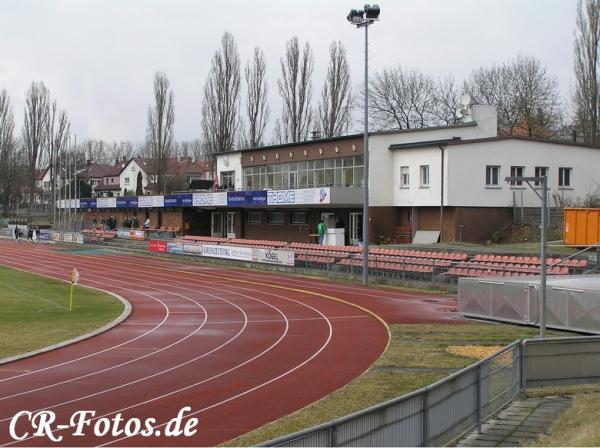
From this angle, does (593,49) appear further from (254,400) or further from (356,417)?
(356,417)

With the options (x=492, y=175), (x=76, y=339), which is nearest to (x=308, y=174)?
(x=492, y=175)

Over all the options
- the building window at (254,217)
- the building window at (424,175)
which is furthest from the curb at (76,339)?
the building window at (254,217)

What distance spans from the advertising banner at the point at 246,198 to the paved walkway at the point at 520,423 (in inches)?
1556

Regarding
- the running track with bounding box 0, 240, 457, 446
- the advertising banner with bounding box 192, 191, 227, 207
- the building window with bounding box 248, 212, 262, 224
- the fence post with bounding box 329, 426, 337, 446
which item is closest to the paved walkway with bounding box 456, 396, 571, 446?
the running track with bounding box 0, 240, 457, 446

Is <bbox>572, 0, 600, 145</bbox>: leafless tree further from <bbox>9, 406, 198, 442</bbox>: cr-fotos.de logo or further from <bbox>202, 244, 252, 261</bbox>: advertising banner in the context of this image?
<bbox>9, 406, 198, 442</bbox>: cr-fotos.de logo

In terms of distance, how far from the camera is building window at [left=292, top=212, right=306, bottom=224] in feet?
165

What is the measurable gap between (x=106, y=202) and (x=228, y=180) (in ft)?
66.1

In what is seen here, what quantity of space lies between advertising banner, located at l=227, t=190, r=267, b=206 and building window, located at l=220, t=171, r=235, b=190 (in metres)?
7.12

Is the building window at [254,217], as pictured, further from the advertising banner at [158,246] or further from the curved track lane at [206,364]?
the curved track lane at [206,364]

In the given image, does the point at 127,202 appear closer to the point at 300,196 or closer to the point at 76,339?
the point at 300,196

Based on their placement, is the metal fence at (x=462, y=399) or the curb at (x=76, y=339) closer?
the metal fence at (x=462, y=399)

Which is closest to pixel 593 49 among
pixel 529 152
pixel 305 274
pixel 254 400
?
pixel 529 152

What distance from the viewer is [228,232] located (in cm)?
5991

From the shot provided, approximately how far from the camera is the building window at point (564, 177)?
41469 millimetres
